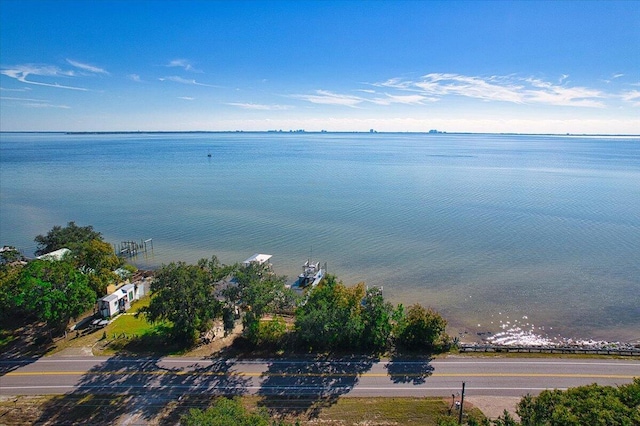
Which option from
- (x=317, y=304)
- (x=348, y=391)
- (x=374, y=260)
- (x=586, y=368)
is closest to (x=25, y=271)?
(x=317, y=304)

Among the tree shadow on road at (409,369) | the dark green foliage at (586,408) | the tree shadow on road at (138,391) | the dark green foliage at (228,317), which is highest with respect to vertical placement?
the dark green foliage at (586,408)

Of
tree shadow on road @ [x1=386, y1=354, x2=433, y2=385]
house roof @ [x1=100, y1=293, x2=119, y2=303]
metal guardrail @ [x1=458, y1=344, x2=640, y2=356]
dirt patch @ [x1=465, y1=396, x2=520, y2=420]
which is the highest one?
house roof @ [x1=100, y1=293, x2=119, y2=303]

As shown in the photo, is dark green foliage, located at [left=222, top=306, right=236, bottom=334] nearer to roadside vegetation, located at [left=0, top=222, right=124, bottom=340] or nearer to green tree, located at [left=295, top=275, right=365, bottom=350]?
green tree, located at [left=295, top=275, right=365, bottom=350]

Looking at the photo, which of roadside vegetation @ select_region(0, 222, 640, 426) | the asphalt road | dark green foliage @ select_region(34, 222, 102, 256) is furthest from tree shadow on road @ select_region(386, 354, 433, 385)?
dark green foliage @ select_region(34, 222, 102, 256)

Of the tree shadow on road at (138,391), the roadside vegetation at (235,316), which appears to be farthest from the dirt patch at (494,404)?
the tree shadow on road at (138,391)

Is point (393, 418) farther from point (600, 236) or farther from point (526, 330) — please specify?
point (600, 236)

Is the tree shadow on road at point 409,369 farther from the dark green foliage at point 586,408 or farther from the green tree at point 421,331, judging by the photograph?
the dark green foliage at point 586,408
